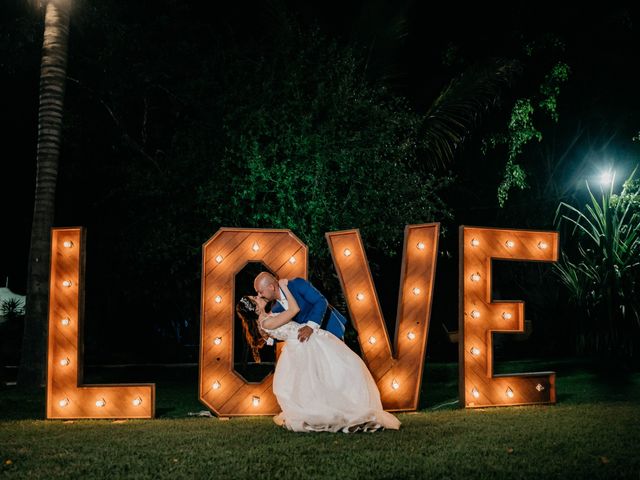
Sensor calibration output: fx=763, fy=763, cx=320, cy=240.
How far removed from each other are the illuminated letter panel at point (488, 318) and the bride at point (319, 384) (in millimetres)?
2206

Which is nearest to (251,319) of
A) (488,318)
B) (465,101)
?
(488,318)

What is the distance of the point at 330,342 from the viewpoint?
856 cm

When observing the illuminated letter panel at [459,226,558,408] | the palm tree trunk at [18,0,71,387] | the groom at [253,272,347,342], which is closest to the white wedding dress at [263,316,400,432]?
the groom at [253,272,347,342]

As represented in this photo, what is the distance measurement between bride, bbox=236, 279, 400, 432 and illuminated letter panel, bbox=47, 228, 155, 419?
2204 millimetres

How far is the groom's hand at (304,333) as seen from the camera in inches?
332

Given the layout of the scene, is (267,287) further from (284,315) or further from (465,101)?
(465,101)

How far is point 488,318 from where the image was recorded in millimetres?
10336

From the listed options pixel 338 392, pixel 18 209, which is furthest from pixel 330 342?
pixel 18 209

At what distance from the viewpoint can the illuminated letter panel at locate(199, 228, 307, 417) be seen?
993 cm

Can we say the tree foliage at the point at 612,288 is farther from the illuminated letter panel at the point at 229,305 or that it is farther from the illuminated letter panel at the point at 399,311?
the illuminated letter panel at the point at 229,305

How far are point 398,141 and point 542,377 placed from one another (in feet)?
29.7

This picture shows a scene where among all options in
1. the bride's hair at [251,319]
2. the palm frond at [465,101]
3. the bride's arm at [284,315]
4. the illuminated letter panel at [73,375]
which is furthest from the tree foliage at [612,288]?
the illuminated letter panel at [73,375]

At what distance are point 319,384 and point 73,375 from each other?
11.5 feet

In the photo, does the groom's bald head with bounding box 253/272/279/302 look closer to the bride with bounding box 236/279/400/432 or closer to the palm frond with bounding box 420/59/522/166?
the bride with bounding box 236/279/400/432
